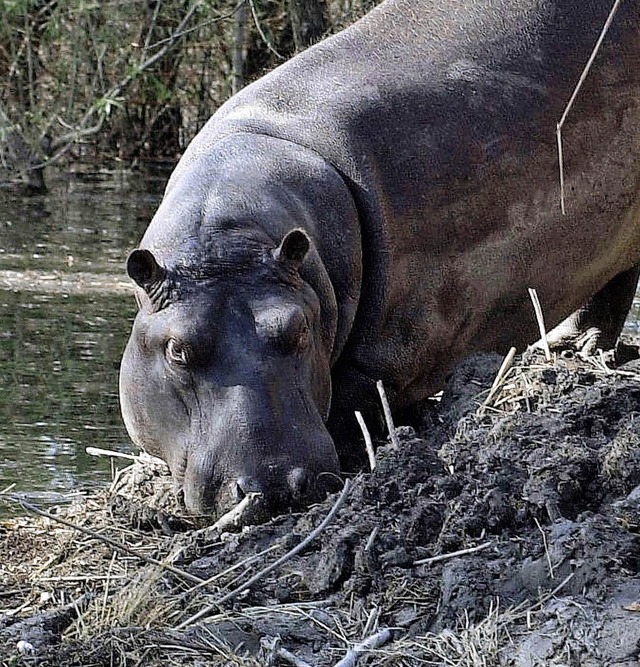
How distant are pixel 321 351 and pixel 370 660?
5.70 ft

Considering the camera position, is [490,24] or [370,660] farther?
[490,24]

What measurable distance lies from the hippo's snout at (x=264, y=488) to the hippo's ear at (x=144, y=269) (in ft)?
1.85

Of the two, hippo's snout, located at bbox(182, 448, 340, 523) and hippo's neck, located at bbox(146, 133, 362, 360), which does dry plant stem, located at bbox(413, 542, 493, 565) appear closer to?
hippo's snout, located at bbox(182, 448, 340, 523)

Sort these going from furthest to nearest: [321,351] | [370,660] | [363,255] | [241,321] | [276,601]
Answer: [363,255] < [321,351] < [241,321] < [276,601] < [370,660]

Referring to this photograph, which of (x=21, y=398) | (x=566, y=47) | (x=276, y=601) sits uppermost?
(x=566, y=47)

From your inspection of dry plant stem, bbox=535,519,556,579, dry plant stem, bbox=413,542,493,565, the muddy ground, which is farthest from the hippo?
dry plant stem, bbox=535,519,556,579

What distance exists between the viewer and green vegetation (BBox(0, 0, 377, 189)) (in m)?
11.4

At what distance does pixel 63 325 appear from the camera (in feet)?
23.6

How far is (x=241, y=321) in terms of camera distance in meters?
4.30

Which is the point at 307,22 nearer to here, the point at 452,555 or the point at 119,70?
the point at 119,70

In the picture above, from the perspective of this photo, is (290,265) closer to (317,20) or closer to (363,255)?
(363,255)

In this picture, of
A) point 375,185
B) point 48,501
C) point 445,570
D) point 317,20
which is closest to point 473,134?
point 375,185

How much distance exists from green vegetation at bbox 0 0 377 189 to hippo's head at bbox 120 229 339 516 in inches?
255

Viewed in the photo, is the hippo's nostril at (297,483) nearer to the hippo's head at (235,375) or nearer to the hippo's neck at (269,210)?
the hippo's head at (235,375)
